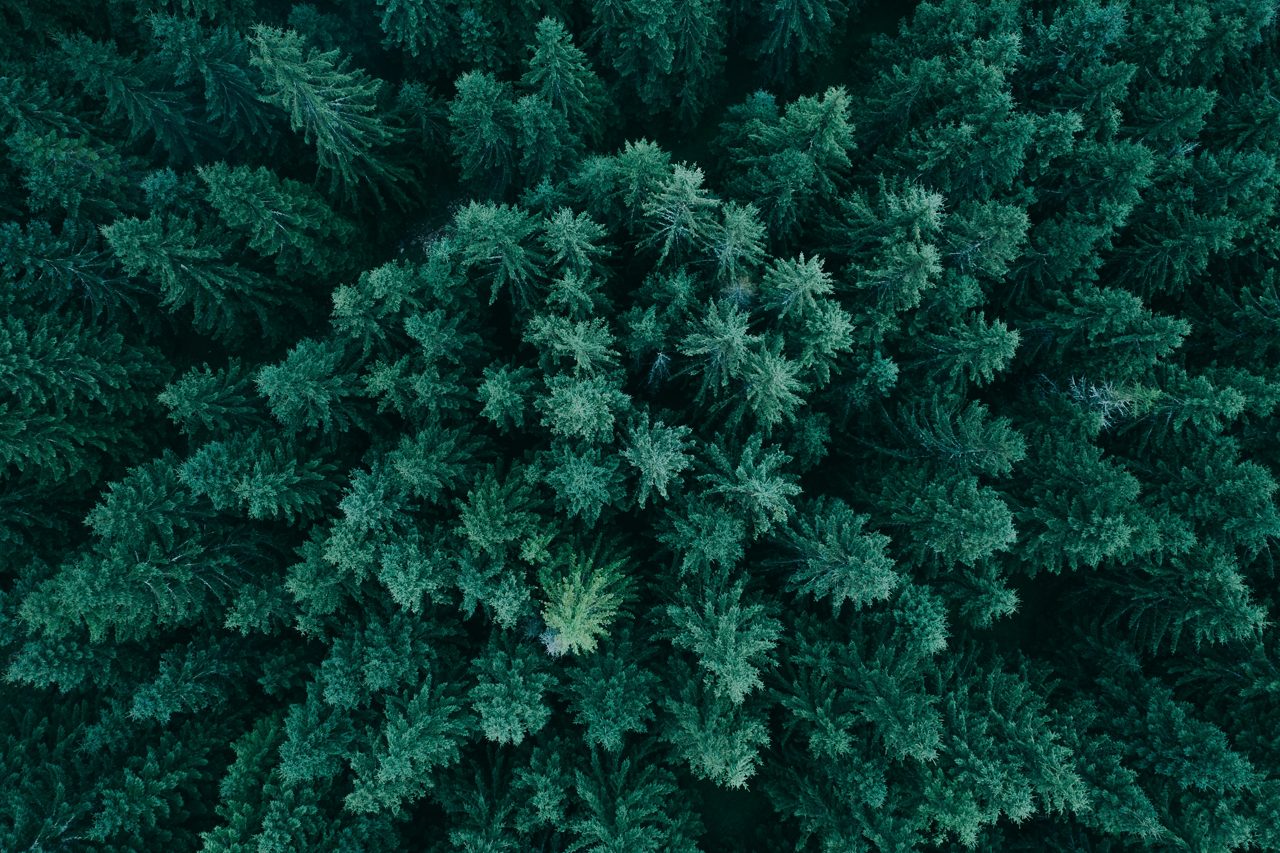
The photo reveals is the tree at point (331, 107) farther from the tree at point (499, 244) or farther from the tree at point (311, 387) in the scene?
the tree at point (311, 387)

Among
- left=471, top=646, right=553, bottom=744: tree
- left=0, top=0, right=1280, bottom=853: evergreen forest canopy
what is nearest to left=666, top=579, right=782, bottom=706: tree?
left=0, top=0, right=1280, bottom=853: evergreen forest canopy

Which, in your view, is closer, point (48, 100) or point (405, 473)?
point (405, 473)

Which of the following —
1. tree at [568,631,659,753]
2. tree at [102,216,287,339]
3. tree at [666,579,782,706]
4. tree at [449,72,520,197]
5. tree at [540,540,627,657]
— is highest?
tree at [449,72,520,197]

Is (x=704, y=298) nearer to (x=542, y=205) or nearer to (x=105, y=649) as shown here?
A: (x=542, y=205)

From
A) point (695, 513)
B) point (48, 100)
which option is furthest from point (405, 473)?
point (48, 100)

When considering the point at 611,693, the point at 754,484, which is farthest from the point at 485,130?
the point at 611,693

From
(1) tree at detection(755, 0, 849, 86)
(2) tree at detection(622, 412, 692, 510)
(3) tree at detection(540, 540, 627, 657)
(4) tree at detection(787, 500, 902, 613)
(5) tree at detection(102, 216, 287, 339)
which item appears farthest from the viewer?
(1) tree at detection(755, 0, 849, 86)

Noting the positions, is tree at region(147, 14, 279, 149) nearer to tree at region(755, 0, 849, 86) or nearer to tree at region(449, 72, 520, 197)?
tree at region(449, 72, 520, 197)

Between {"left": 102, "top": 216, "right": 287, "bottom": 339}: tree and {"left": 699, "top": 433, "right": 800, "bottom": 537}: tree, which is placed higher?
{"left": 102, "top": 216, "right": 287, "bottom": 339}: tree

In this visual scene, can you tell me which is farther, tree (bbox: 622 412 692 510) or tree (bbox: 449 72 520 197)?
tree (bbox: 449 72 520 197)
